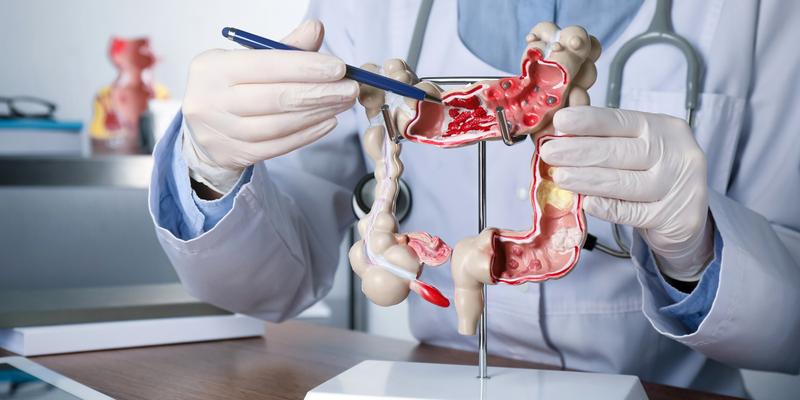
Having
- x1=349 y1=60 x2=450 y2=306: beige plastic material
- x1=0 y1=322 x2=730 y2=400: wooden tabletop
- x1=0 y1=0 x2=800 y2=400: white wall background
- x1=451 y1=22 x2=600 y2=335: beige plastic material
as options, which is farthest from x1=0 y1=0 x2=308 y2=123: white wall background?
x1=451 y1=22 x2=600 y2=335: beige plastic material

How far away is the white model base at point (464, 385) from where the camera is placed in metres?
0.69

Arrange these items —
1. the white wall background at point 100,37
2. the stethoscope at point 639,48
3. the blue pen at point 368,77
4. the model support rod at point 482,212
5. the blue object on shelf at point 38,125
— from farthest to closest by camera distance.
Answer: the white wall background at point 100,37 → the blue object on shelf at point 38,125 → the stethoscope at point 639,48 → the model support rod at point 482,212 → the blue pen at point 368,77

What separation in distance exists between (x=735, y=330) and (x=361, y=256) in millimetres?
383

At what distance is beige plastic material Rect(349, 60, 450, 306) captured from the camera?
686 millimetres

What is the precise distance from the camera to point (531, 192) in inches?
26.6

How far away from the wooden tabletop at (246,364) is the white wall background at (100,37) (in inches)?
40.3

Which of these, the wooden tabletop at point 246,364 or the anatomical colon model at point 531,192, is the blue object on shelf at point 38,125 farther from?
the anatomical colon model at point 531,192

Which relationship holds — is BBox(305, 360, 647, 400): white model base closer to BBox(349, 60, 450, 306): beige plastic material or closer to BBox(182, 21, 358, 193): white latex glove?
BBox(349, 60, 450, 306): beige plastic material

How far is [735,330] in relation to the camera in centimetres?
81

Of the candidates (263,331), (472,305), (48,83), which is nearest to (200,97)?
(472,305)

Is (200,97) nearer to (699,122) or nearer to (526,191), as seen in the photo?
(526,191)

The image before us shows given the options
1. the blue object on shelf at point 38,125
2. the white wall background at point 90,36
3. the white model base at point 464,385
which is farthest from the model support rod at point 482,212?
the white wall background at point 90,36

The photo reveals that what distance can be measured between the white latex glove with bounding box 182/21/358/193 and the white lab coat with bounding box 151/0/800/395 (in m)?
0.11

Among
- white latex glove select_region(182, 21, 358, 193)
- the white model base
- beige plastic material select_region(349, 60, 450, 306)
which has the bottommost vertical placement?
the white model base
